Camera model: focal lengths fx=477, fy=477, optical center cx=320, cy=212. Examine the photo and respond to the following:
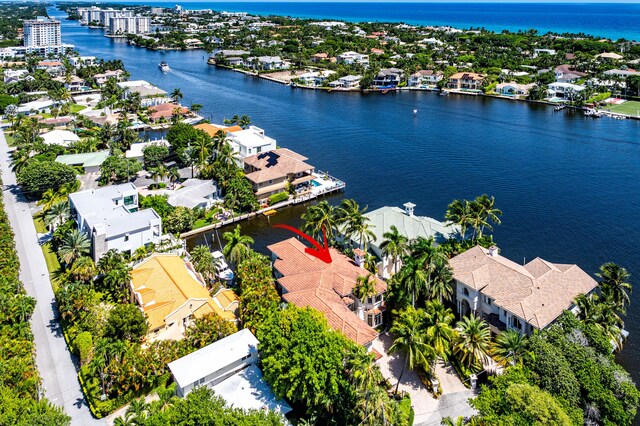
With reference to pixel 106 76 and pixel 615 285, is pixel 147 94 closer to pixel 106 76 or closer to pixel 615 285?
pixel 106 76

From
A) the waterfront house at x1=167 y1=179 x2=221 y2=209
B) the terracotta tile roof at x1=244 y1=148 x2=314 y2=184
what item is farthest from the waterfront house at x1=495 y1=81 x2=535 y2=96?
the waterfront house at x1=167 y1=179 x2=221 y2=209

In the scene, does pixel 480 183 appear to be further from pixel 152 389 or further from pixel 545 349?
pixel 152 389

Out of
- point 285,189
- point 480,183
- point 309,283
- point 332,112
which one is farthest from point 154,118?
point 309,283

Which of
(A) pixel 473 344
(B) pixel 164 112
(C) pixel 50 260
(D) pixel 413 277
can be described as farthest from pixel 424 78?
(A) pixel 473 344

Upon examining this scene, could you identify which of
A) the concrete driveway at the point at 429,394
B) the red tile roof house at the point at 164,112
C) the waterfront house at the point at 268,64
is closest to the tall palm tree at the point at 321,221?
the concrete driveway at the point at 429,394

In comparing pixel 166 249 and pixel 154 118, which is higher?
pixel 154 118

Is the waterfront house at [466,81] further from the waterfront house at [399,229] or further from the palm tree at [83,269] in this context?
the palm tree at [83,269]
